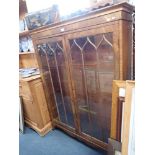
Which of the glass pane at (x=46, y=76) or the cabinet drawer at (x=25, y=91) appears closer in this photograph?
the glass pane at (x=46, y=76)

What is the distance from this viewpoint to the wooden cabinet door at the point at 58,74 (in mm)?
1562

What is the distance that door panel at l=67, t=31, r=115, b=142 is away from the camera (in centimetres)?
124

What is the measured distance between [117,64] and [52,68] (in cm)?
84

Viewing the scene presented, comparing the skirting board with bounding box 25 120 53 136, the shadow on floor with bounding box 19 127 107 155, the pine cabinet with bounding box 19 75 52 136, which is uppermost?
the pine cabinet with bounding box 19 75 52 136

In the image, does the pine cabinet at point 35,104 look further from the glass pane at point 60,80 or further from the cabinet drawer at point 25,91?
the glass pane at point 60,80

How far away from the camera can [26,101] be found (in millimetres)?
2078

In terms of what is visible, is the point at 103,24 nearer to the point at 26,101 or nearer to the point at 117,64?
the point at 117,64

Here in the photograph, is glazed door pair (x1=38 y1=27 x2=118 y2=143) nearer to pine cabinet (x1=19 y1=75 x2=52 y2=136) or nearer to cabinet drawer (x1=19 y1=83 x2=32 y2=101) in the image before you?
pine cabinet (x1=19 y1=75 x2=52 y2=136)

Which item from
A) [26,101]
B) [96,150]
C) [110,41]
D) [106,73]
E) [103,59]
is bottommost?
[96,150]

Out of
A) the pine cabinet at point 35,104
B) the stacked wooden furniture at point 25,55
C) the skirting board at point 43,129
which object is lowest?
the skirting board at point 43,129

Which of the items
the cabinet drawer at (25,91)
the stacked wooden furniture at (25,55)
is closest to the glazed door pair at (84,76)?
the cabinet drawer at (25,91)

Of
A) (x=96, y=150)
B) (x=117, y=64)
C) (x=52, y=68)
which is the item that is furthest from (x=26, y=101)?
(x=117, y=64)

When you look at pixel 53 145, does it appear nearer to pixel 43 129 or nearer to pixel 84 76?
pixel 43 129

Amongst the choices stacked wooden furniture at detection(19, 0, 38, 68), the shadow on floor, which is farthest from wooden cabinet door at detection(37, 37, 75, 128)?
stacked wooden furniture at detection(19, 0, 38, 68)
